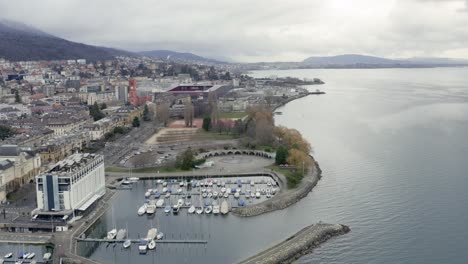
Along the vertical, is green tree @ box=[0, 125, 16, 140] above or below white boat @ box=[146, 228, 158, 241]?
above

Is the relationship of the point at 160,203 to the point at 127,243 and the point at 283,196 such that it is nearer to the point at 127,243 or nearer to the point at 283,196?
the point at 127,243

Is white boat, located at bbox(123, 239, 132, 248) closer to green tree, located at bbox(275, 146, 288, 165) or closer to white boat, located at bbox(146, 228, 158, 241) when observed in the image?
white boat, located at bbox(146, 228, 158, 241)

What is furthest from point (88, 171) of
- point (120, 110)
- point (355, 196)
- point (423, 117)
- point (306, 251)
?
point (423, 117)

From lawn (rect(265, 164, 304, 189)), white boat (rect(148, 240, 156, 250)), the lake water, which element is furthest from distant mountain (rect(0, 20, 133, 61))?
white boat (rect(148, 240, 156, 250))

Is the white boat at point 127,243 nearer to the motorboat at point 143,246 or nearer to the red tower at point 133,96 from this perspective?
the motorboat at point 143,246

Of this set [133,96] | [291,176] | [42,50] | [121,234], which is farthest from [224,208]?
[42,50]

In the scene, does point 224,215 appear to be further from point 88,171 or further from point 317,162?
point 317,162
